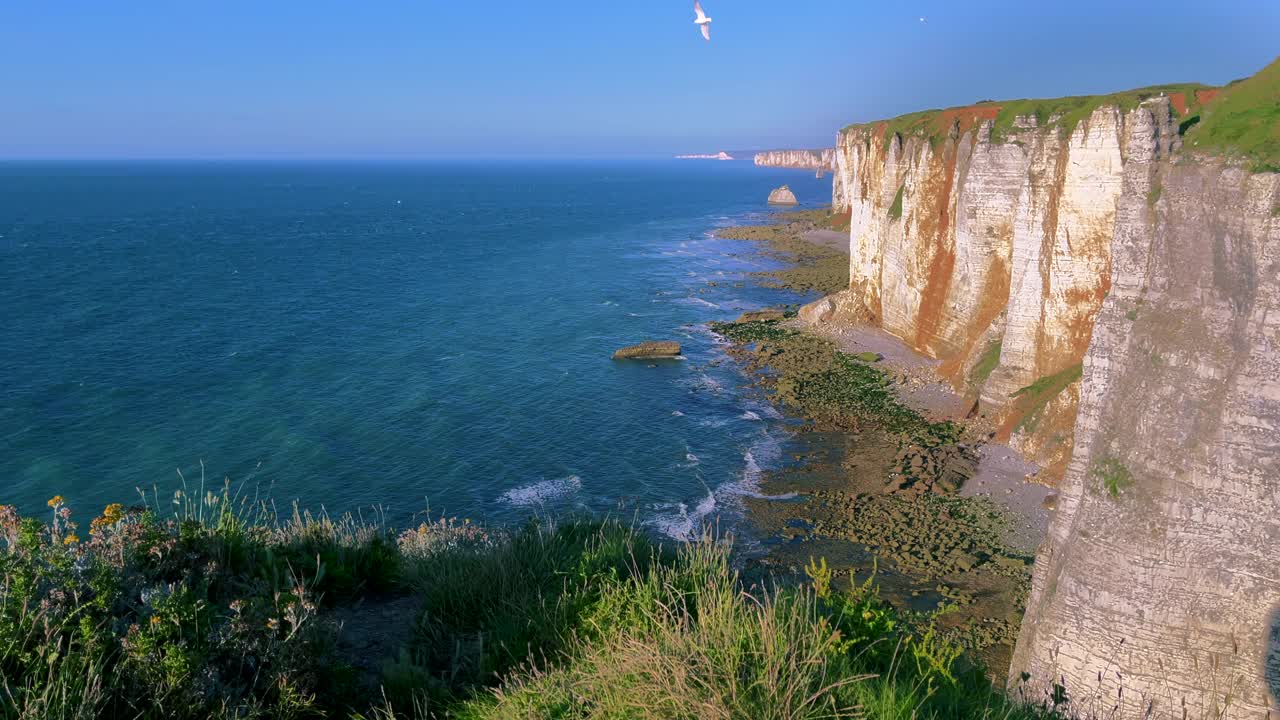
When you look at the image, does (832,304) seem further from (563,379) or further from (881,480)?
(881,480)

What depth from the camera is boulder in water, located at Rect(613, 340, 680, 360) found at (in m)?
46.2

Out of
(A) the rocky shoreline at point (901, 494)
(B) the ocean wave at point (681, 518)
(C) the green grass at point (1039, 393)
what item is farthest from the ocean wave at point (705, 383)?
(C) the green grass at point (1039, 393)

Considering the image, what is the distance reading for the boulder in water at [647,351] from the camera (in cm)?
4622

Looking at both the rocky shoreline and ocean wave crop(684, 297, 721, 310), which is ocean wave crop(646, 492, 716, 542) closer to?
the rocky shoreline

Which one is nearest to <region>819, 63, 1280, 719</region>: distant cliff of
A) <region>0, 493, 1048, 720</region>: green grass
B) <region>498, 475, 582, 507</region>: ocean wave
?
<region>0, 493, 1048, 720</region>: green grass

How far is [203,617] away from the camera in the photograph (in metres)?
6.75

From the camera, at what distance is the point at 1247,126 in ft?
41.3

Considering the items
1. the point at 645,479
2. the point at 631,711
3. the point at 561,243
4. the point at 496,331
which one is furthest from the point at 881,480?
the point at 561,243

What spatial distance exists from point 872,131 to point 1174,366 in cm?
4610

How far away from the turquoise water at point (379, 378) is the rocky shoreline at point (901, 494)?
92.6 inches

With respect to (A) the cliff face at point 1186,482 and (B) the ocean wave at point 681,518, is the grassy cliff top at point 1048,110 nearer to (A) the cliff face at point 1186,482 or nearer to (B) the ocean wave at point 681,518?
(A) the cliff face at point 1186,482

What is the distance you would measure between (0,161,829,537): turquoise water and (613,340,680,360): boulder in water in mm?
1125

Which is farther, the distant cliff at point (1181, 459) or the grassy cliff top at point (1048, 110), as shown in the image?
the grassy cliff top at point (1048, 110)

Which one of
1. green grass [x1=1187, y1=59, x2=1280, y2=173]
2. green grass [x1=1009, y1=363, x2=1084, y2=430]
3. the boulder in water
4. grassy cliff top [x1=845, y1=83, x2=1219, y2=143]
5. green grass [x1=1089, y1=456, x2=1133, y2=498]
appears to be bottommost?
the boulder in water
